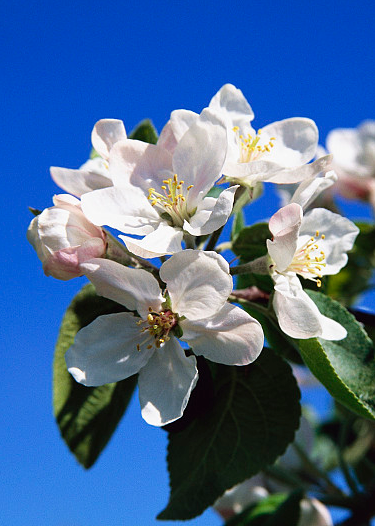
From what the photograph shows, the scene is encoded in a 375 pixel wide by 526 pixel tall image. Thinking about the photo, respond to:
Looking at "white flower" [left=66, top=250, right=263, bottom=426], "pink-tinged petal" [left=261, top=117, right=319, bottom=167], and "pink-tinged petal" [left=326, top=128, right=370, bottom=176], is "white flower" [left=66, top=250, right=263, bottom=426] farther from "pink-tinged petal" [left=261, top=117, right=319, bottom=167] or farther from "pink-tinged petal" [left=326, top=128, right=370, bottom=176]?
"pink-tinged petal" [left=326, top=128, right=370, bottom=176]

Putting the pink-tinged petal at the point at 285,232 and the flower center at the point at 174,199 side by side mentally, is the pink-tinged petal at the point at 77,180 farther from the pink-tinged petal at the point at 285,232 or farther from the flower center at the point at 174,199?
the pink-tinged petal at the point at 285,232

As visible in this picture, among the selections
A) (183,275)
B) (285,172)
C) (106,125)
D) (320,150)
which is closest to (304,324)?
(183,275)

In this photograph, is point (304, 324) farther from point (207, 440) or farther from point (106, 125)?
point (106, 125)

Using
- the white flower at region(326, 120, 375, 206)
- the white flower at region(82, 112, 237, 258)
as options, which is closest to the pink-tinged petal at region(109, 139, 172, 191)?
the white flower at region(82, 112, 237, 258)

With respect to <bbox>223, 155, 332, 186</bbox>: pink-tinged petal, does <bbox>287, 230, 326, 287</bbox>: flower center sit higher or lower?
lower

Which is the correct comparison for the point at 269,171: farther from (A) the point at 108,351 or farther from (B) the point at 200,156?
(A) the point at 108,351

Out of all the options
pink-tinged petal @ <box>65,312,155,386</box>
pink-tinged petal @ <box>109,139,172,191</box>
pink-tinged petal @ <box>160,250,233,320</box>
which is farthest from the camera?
pink-tinged petal @ <box>109,139,172,191</box>

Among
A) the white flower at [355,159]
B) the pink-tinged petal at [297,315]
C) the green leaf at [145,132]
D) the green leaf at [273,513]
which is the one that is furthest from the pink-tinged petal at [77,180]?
the white flower at [355,159]

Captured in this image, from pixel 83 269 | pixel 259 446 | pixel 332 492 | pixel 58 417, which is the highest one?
pixel 83 269
